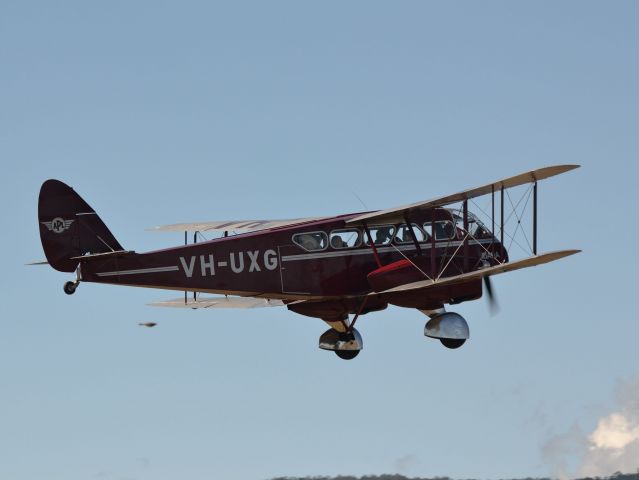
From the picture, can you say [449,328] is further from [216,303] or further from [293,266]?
[216,303]

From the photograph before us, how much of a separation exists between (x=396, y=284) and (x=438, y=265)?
1.24 m

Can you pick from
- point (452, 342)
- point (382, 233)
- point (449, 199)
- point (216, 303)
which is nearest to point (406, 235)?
point (382, 233)

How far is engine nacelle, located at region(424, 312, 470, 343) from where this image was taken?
1789 inches

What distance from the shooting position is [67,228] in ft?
147

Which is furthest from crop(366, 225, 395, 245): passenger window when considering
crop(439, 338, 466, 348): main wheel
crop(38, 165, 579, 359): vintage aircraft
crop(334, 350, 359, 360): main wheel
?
crop(334, 350, 359, 360): main wheel

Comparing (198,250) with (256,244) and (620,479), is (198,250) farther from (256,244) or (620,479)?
(620,479)

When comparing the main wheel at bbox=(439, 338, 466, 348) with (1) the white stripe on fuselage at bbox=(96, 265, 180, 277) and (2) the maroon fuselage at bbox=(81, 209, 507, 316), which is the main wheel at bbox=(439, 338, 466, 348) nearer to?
(2) the maroon fuselage at bbox=(81, 209, 507, 316)

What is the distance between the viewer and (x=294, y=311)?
4616 centimetres

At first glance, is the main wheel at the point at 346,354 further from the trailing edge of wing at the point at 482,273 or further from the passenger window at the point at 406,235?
the passenger window at the point at 406,235

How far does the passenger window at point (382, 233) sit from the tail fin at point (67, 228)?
6075 millimetres

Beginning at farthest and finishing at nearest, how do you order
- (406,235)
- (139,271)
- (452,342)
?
(452,342) < (406,235) < (139,271)

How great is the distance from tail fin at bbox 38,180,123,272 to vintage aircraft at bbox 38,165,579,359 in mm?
24

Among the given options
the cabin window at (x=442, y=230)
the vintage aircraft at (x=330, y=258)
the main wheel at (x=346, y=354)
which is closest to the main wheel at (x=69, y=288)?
the vintage aircraft at (x=330, y=258)

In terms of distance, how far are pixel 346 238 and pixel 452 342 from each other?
364 centimetres
